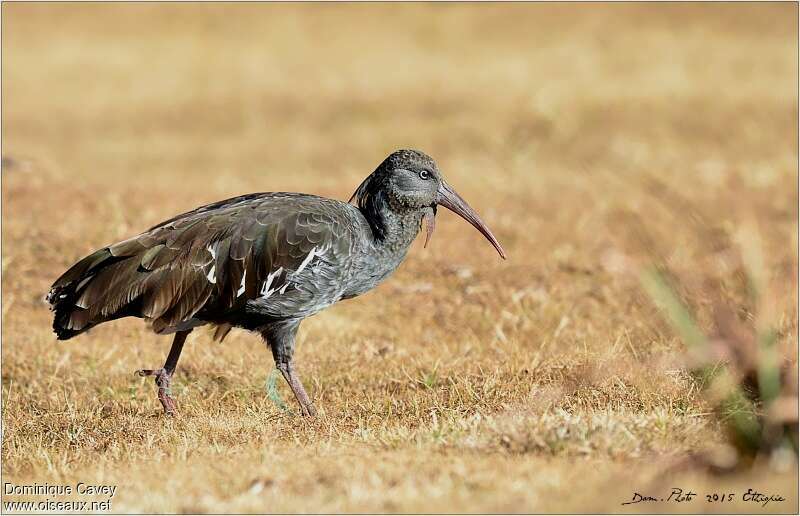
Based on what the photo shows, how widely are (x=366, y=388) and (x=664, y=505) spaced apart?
3.01 meters

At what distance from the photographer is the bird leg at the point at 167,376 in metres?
7.24

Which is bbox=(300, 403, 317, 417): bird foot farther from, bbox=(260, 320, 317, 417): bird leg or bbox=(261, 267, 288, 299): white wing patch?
bbox=(261, 267, 288, 299): white wing patch

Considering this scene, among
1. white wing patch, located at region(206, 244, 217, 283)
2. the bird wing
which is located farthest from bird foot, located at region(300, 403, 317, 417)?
white wing patch, located at region(206, 244, 217, 283)

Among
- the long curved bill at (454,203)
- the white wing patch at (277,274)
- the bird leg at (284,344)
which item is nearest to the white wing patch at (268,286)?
the white wing patch at (277,274)

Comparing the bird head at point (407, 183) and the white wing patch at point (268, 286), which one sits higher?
the bird head at point (407, 183)

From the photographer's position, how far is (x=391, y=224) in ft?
24.6

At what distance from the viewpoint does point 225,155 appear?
20438mm

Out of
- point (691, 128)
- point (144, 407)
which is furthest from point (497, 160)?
point (144, 407)

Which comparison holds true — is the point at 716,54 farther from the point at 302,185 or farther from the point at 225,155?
the point at 302,185

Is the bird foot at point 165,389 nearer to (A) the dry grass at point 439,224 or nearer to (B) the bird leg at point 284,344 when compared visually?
(A) the dry grass at point 439,224

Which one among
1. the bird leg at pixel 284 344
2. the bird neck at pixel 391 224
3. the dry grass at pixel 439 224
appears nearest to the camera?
the dry grass at pixel 439 224

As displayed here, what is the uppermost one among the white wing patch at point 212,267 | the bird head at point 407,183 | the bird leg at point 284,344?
the bird head at point 407,183

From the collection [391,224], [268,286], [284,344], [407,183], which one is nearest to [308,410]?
[284,344]

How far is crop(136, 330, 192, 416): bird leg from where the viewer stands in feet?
23.8
